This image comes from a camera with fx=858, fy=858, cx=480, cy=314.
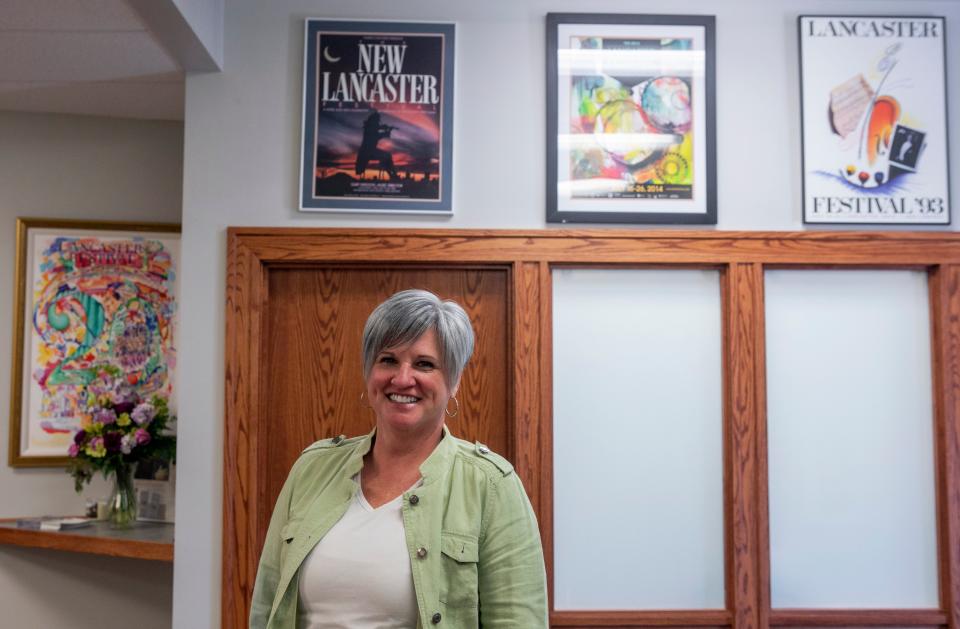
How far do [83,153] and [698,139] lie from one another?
2317 millimetres

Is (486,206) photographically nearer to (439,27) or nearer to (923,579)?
(439,27)

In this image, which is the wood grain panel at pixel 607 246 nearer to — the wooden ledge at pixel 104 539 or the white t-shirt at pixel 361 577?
the wooden ledge at pixel 104 539

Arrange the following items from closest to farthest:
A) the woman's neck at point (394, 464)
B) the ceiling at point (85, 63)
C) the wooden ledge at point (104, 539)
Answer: the woman's neck at point (394, 464) → the ceiling at point (85, 63) → the wooden ledge at point (104, 539)

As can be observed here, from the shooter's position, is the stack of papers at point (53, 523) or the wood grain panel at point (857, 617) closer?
the wood grain panel at point (857, 617)

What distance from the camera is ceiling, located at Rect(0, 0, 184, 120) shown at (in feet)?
7.63

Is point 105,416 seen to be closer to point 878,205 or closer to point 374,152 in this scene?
point 374,152

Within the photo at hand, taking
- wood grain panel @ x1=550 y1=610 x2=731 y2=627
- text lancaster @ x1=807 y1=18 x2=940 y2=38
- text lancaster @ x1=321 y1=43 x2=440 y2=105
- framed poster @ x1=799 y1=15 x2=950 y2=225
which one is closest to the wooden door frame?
wood grain panel @ x1=550 y1=610 x2=731 y2=627

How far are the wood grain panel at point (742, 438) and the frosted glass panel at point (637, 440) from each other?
0.04 m

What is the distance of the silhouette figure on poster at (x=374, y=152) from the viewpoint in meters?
2.61

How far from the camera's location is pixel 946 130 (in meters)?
2.68

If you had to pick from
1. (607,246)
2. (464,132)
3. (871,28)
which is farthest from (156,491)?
(871,28)

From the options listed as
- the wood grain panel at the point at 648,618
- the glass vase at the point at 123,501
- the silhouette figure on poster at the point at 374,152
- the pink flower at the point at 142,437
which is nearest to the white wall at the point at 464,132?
the silhouette figure on poster at the point at 374,152

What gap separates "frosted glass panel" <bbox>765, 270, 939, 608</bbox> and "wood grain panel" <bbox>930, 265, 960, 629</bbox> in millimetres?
29

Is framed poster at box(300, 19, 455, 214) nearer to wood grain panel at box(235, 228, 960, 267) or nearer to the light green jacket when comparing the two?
wood grain panel at box(235, 228, 960, 267)
